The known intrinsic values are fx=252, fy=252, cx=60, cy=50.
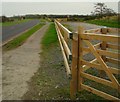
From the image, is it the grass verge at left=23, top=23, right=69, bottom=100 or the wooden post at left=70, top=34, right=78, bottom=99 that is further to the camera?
the grass verge at left=23, top=23, right=69, bottom=100

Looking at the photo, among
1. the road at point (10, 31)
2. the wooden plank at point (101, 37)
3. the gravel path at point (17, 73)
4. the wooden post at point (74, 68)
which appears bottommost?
the road at point (10, 31)

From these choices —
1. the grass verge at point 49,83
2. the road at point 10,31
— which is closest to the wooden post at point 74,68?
the grass verge at point 49,83

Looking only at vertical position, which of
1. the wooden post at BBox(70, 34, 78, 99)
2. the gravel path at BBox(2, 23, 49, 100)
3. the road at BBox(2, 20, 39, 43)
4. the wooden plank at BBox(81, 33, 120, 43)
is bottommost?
the road at BBox(2, 20, 39, 43)

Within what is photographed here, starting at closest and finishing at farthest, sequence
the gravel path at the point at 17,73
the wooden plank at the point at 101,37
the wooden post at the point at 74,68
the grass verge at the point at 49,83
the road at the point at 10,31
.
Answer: the wooden plank at the point at 101,37 → the wooden post at the point at 74,68 → the grass verge at the point at 49,83 → the gravel path at the point at 17,73 → the road at the point at 10,31

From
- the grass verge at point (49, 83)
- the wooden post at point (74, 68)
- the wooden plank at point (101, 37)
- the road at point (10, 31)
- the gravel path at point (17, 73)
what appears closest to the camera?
the wooden plank at point (101, 37)

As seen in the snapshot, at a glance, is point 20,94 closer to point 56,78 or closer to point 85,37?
point 56,78

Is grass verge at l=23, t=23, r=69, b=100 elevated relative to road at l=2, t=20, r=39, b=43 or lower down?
elevated

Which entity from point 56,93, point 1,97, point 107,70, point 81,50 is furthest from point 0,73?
point 107,70

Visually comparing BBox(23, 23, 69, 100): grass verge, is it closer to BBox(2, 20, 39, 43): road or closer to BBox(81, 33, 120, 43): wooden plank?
BBox(81, 33, 120, 43): wooden plank

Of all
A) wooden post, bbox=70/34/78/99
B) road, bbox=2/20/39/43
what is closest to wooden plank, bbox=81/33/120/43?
wooden post, bbox=70/34/78/99

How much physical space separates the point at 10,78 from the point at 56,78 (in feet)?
4.46

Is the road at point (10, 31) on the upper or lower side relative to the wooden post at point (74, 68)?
lower

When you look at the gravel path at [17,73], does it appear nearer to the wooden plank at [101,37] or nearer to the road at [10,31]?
the wooden plank at [101,37]

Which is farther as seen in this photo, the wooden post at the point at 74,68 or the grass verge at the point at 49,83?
the grass verge at the point at 49,83
